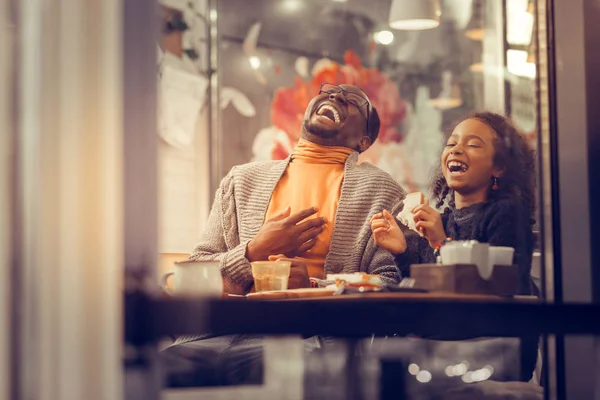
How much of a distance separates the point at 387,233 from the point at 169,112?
2.24ft

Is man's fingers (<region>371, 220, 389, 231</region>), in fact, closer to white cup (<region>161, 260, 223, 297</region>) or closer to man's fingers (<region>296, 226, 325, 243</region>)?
man's fingers (<region>296, 226, 325, 243</region>)

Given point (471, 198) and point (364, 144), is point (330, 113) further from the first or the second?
point (471, 198)

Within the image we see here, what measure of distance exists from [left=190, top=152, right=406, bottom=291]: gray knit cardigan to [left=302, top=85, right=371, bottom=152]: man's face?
0.15ft

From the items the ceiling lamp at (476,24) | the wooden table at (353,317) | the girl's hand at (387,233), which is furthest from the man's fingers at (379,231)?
the wooden table at (353,317)

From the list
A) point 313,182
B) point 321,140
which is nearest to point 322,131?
point 321,140

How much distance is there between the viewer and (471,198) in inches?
68.5

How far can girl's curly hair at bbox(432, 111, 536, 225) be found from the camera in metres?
1.58

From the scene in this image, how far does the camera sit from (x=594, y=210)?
1.35 metres

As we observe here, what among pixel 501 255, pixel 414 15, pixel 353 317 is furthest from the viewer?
pixel 414 15

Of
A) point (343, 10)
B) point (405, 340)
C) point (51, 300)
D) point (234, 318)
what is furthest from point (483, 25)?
point (51, 300)

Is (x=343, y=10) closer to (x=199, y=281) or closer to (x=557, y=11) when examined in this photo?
(x=557, y=11)

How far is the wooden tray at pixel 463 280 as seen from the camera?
4.50 feet

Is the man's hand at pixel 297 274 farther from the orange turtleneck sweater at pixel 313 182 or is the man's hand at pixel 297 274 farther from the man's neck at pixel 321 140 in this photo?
the man's neck at pixel 321 140

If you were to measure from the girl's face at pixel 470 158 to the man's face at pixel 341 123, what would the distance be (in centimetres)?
22
